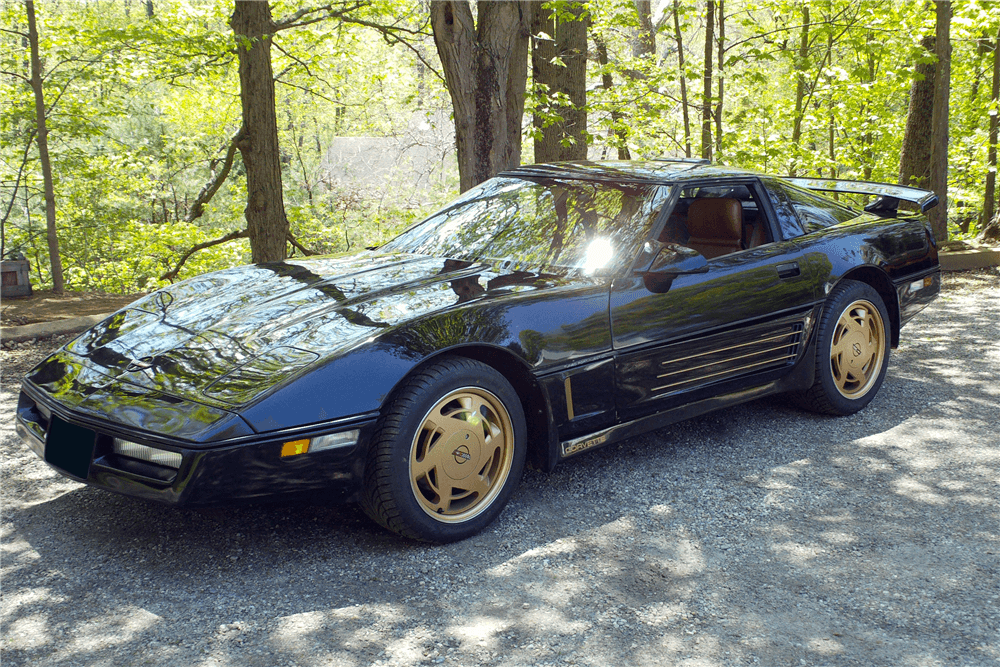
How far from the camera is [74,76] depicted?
546 inches

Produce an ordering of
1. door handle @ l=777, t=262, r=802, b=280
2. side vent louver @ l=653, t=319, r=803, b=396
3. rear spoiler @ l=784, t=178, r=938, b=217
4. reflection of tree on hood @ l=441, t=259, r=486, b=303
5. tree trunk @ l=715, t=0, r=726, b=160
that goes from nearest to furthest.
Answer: reflection of tree on hood @ l=441, t=259, r=486, b=303, side vent louver @ l=653, t=319, r=803, b=396, door handle @ l=777, t=262, r=802, b=280, rear spoiler @ l=784, t=178, r=938, b=217, tree trunk @ l=715, t=0, r=726, b=160

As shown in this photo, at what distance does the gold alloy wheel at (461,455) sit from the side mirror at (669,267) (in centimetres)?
98

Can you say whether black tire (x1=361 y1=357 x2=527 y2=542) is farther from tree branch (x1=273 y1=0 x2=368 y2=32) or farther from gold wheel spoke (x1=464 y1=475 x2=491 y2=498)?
tree branch (x1=273 y1=0 x2=368 y2=32)

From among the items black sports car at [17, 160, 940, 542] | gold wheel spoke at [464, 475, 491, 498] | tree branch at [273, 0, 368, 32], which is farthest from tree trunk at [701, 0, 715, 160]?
gold wheel spoke at [464, 475, 491, 498]

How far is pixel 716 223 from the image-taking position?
457 cm

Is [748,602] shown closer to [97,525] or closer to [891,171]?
[97,525]

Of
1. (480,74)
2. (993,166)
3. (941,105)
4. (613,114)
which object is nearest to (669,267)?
(480,74)

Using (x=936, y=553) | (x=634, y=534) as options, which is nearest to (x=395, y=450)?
(x=634, y=534)

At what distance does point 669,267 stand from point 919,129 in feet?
32.3

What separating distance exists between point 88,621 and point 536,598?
4.65ft

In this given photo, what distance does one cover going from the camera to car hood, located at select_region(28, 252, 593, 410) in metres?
2.96

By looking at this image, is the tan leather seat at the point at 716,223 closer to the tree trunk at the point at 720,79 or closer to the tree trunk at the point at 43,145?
the tree trunk at the point at 720,79

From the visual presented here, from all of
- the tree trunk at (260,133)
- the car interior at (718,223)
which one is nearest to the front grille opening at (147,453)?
the car interior at (718,223)

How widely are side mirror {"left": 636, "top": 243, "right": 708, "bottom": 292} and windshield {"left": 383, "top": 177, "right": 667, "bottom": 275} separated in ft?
0.38
